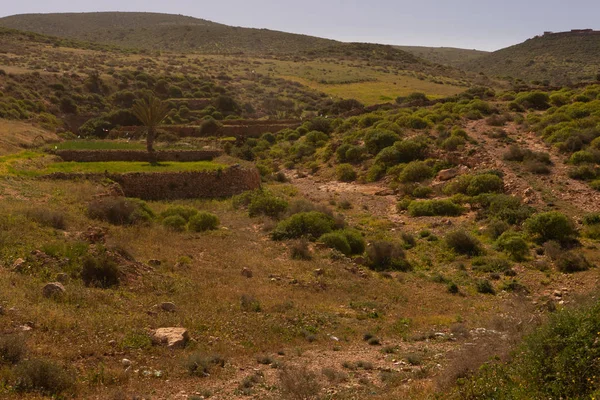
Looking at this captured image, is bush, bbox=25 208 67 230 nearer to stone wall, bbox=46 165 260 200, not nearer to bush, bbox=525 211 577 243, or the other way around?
stone wall, bbox=46 165 260 200

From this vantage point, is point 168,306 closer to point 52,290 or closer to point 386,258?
point 52,290

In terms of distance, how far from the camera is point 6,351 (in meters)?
6.75

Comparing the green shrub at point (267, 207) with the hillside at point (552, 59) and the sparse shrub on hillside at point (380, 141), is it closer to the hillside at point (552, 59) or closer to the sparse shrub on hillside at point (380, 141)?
the sparse shrub on hillside at point (380, 141)

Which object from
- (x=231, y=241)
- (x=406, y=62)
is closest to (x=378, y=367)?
(x=231, y=241)

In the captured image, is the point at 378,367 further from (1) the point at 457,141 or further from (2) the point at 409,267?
(1) the point at 457,141

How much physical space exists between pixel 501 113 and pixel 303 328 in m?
28.3

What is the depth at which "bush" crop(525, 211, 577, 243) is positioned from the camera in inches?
659

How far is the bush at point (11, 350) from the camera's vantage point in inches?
264

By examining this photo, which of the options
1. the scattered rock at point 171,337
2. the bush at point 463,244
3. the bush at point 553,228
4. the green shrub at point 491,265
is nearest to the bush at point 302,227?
the bush at point 463,244

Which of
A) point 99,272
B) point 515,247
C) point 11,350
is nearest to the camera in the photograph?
point 11,350

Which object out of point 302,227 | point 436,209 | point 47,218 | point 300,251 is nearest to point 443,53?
point 436,209

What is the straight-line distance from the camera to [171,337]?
8305mm

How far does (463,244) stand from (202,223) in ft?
27.4

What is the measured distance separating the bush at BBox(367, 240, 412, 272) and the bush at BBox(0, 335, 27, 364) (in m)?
10.2
